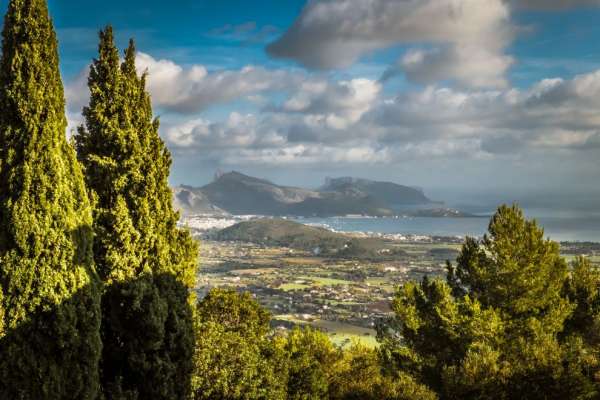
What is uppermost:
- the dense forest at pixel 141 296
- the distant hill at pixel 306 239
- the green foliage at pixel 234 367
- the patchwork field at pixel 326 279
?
the dense forest at pixel 141 296

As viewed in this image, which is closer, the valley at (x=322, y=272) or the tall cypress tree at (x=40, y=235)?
the tall cypress tree at (x=40, y=235)

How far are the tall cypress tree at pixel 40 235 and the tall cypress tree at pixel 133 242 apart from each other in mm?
1543

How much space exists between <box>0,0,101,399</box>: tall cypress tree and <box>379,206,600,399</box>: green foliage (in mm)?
10388

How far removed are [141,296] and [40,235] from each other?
8.37 feet

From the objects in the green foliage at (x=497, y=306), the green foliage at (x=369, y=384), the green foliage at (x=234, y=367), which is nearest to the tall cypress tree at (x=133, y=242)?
the green foliage at (x=234, y=367)

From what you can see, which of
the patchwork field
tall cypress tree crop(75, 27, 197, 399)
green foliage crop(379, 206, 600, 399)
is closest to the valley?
the patchwork field

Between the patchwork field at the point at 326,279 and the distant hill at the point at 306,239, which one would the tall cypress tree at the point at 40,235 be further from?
the distant hill at the point at 306,239

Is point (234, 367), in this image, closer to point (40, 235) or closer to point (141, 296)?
point (141, 296)

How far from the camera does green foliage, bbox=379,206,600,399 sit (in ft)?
51.7

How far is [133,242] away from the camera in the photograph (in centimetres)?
1065

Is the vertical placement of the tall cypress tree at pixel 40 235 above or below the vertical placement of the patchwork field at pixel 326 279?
above

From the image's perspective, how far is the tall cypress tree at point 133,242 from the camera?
10062mm

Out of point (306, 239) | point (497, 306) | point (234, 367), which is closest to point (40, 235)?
point (234, 367)

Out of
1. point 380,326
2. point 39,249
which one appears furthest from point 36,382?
point 380,326
